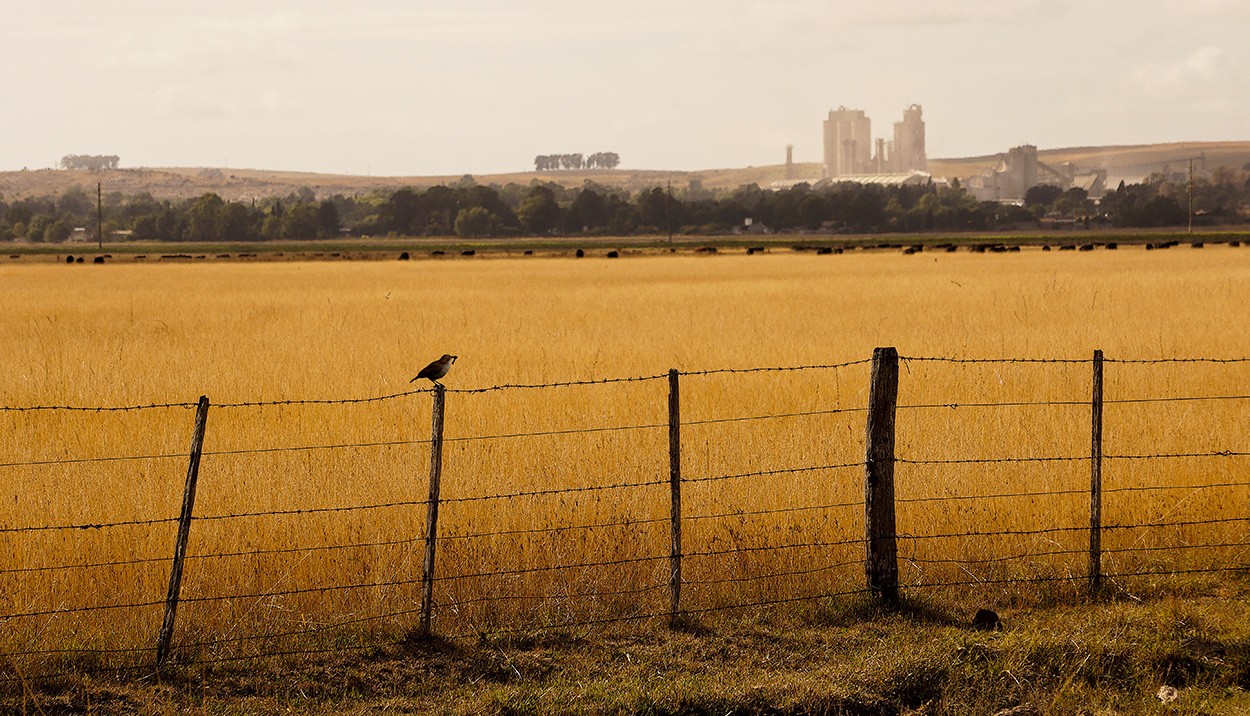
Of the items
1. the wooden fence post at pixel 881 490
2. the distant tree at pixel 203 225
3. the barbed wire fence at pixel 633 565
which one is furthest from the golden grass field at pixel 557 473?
the distant tree at pixel 203 225

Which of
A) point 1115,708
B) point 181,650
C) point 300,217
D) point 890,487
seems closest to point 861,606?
point 890,487

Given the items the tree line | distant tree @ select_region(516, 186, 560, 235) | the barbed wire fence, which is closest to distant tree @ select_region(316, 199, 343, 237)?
the tree line

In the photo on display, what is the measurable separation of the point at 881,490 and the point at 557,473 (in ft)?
11.9

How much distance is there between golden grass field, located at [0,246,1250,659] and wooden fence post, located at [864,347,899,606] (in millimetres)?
504


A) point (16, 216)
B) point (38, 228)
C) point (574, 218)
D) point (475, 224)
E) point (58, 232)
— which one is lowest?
point (58, 232)

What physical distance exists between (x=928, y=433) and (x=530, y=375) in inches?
281

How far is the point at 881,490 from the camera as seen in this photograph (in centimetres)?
869

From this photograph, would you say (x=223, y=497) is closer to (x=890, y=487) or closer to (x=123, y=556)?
(x=123, y=556)

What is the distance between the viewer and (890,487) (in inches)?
344

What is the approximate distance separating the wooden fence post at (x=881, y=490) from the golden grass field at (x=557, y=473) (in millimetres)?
504

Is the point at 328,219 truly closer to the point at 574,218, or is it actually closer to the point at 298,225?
the point at 298,225

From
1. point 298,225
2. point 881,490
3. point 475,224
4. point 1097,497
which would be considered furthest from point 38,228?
point 1097,497

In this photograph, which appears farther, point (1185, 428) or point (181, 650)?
point (1185, 428)

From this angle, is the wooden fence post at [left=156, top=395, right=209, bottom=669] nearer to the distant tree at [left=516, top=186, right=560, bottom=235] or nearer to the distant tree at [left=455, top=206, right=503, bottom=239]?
the distant tree at [left=455, top=206, right=503, bottom=239]
